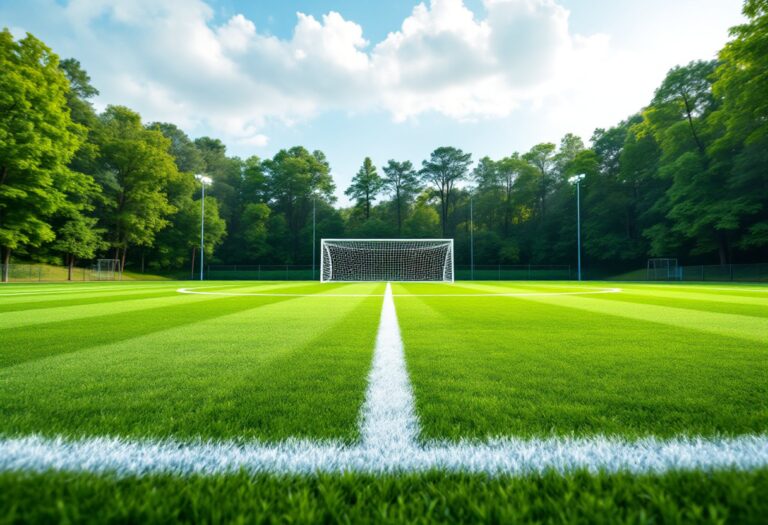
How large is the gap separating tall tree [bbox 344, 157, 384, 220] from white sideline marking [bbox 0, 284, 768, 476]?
49.1 metres

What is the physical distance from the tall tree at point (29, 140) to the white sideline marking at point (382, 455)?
29634 mm

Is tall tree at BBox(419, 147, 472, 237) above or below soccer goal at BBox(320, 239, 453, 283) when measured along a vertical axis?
above

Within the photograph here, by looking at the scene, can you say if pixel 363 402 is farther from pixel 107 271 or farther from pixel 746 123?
pixel 107 271

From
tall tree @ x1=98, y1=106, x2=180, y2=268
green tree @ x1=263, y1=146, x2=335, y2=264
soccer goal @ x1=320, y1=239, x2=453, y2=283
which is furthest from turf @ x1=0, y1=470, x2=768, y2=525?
green tree @ x1=263, y1=146, x2=335, y2=264

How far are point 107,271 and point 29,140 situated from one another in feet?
43.2

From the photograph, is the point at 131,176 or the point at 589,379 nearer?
the point at 589,379

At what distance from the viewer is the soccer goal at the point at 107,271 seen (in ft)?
101

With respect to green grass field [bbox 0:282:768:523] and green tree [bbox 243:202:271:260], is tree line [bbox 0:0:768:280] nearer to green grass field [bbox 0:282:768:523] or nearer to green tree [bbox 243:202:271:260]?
green tree [bbox 243:202:271:260]

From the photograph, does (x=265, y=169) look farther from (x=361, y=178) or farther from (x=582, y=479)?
(x=582, y=479)

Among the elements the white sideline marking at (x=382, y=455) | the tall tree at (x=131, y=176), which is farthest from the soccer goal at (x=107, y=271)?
the white sideline marking at (x=382, y=455)

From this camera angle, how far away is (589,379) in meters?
2.03

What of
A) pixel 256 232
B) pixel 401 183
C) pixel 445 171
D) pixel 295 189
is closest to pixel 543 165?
pixel 445 171

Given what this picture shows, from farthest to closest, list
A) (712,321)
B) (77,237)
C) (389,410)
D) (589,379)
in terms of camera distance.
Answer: (77,237)
(712,321)
(589,379)
(389,410)

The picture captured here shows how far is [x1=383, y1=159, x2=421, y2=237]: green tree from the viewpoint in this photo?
48.8 meters
